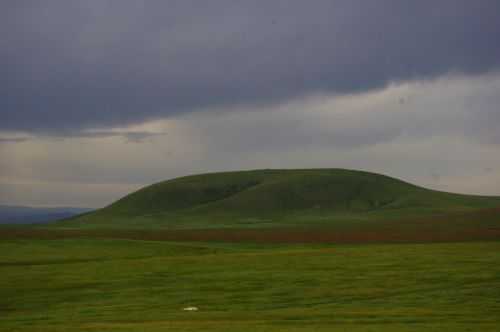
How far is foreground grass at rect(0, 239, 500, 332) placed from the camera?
98.0 feet

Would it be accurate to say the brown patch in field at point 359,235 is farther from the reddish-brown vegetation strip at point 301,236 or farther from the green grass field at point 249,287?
the green grass field at point 249,287

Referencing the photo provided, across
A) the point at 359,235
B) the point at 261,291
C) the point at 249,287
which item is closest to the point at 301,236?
the point at 359,235

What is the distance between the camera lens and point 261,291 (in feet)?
142

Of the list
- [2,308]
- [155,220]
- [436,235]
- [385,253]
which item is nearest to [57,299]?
[2,308]

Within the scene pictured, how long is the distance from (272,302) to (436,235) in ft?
179

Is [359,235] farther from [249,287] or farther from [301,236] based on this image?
[249,287]

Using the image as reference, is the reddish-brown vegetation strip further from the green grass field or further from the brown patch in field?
the green grass field

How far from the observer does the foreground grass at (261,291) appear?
98.0 ft

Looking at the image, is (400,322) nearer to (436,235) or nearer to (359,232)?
(436,235)

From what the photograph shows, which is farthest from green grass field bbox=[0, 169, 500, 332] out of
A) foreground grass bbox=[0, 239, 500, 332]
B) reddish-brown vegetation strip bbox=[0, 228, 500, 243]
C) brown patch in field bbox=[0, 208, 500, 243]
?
brown patch in field bbox=[0, 208, 500, 243]

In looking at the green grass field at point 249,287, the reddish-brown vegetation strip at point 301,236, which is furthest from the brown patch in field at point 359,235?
the green grass field at point 249,287

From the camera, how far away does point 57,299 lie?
43344 millimetres

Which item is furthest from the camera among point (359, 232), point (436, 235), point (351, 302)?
point (359, 232)

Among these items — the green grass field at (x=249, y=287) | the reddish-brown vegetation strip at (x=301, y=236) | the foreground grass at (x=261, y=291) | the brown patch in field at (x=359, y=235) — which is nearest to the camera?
the foreground grass at (x=261, y=291)
